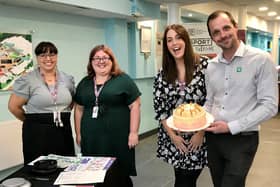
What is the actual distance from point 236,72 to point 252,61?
0.32ft

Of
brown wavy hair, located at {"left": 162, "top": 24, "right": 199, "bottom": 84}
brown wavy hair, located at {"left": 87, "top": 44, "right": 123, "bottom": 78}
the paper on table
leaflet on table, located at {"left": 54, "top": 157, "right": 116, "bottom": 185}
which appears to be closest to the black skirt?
brown wavy hair, located at {"left": 87, "top": 44, "right": 123, "bottom": 78}

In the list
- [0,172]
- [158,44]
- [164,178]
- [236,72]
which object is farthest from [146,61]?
[236,72]

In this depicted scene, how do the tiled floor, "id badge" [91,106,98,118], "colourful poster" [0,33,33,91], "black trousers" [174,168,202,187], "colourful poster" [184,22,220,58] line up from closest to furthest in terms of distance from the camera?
"black trousers" [174,168,202,187]
"id badge" [91,106,98,118]
"colourful poster" [0,33,33,91]
the tiled floor
"colourful poster" [184,22,220,58]

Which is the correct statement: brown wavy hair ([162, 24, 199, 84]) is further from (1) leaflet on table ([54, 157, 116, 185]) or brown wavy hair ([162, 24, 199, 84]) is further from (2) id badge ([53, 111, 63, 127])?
(2) id badge ([53, 111, 63, 127])

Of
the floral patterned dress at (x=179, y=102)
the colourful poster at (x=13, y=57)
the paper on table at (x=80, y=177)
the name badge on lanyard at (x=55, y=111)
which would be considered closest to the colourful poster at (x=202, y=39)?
the colourful poster at (x=13, y=57)

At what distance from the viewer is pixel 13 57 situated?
10.7 ft

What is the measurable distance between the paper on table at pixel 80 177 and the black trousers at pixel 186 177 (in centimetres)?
57

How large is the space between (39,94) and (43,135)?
1.07ft

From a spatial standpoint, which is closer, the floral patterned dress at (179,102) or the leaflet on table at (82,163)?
the leaflet on table at (82,163)

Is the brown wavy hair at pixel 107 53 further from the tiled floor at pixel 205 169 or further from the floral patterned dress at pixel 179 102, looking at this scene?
the tiled floor at pixel 205 169

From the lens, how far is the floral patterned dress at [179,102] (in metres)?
1.93

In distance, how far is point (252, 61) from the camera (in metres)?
1.61

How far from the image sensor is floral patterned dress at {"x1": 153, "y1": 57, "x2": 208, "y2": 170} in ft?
6.34

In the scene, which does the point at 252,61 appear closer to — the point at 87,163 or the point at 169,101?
the point at 169,101
